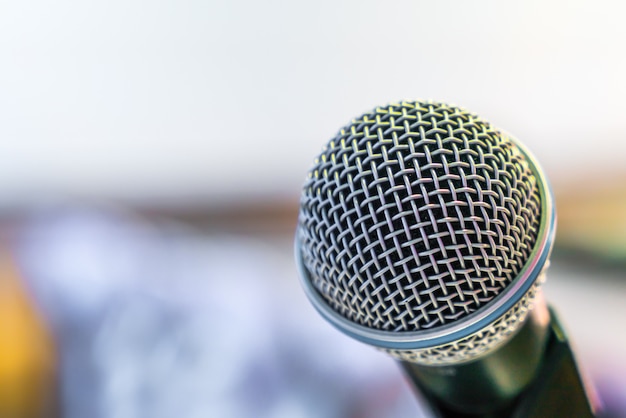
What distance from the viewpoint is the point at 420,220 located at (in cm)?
48

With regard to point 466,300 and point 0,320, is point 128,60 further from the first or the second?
point 466,300

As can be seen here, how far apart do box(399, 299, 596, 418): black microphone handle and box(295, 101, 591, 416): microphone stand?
2 cm

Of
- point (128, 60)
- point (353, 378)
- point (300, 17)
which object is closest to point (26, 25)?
point (128, 60)

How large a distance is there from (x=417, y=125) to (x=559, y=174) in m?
1.53

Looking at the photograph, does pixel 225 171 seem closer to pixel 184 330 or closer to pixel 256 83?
pixel 256 83

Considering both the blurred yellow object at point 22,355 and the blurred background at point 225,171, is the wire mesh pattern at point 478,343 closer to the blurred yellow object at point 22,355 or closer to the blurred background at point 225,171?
the blurred background at point 225,171

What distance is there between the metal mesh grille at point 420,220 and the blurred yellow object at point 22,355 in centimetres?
172

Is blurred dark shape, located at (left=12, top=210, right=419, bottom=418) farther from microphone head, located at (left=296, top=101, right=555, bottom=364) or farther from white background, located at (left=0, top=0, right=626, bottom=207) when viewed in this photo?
microphone head, located at (left=296, top=101, right=555, bottom=364)

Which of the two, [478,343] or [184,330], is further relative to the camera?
[184,330]

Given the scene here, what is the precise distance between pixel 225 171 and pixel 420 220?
5.57 feet

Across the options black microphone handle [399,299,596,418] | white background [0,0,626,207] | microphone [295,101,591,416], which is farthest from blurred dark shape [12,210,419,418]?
microphone [295,101,591,416]

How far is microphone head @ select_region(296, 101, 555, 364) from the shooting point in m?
0.48

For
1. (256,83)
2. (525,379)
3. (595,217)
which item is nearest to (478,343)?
(525,379)

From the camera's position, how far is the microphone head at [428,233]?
1.58ft
